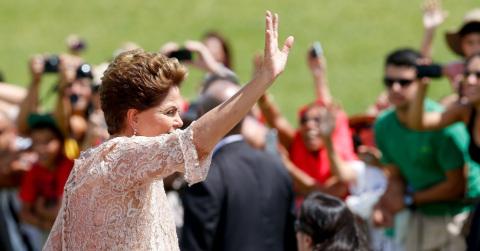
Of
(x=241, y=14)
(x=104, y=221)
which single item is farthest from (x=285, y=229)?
(x=241, y=14)

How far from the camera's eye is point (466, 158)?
22.2ft

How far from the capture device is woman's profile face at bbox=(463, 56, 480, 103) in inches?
249

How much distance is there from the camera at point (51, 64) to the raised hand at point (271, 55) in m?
4.98

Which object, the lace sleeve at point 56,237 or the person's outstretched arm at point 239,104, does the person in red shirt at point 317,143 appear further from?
the person's outstretched arm at point 239,104

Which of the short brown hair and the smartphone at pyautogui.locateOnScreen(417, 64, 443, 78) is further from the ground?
the short brown hair

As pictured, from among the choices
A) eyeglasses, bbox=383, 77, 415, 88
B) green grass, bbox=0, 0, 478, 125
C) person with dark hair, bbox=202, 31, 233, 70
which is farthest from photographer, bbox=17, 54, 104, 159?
green grass, bbox=0, 0, 478, 125

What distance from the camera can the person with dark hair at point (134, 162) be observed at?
334cm

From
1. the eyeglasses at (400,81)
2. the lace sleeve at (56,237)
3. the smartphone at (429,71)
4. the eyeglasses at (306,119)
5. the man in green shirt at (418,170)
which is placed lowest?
the man in green shirt at (418,170)

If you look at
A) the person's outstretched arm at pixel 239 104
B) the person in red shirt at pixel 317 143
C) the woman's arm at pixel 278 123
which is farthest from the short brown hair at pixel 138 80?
the woman's arm at pixel 278 123

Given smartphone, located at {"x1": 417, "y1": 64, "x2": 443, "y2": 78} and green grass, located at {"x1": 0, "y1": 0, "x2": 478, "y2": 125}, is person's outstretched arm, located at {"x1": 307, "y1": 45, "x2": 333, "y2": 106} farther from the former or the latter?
green grass, located at {"x1": 0, "y1": 0, "x2": 478, "y2": 125}

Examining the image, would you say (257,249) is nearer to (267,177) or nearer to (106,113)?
(267,177)

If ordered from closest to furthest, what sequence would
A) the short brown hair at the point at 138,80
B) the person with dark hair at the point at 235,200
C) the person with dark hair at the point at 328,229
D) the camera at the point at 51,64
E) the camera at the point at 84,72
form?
1. the short brown hair at the point at 138,80
2. the person with dark hair at the point at 328,229
3. the person with dark hair at the point at 235,200
4. the camera at the point at 84,72
5. the camera at the point at 51,64

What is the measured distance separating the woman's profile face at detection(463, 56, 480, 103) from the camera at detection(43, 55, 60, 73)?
3.05 metres

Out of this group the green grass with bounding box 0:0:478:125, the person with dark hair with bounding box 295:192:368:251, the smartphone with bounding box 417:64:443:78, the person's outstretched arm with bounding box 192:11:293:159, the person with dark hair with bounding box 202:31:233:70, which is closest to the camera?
the person's outstretched arm with bounding box 192:11:293:159
